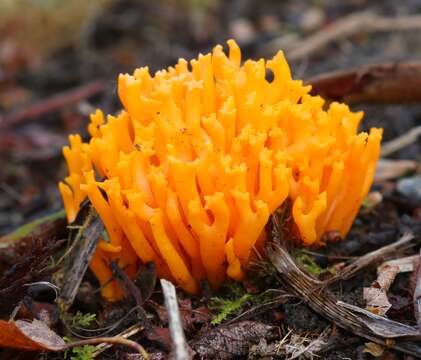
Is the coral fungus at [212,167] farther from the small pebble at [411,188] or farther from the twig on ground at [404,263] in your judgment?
the small pebble at [411,188]

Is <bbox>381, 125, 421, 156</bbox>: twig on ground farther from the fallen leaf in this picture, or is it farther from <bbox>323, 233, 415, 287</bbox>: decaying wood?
the fallen leaf

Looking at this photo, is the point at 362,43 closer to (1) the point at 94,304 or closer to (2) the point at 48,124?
(2) the point at 48,124

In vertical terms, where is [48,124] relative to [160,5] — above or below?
below

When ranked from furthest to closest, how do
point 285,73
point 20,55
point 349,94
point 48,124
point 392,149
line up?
1. point 20,55
2. point 48,124
3. point 392,149
4. point 349,94
5. point 285,73

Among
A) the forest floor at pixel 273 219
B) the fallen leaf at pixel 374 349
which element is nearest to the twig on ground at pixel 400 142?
Result: the forest floor at pixel 273 219

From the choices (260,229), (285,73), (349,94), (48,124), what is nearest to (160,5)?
(48,124)
